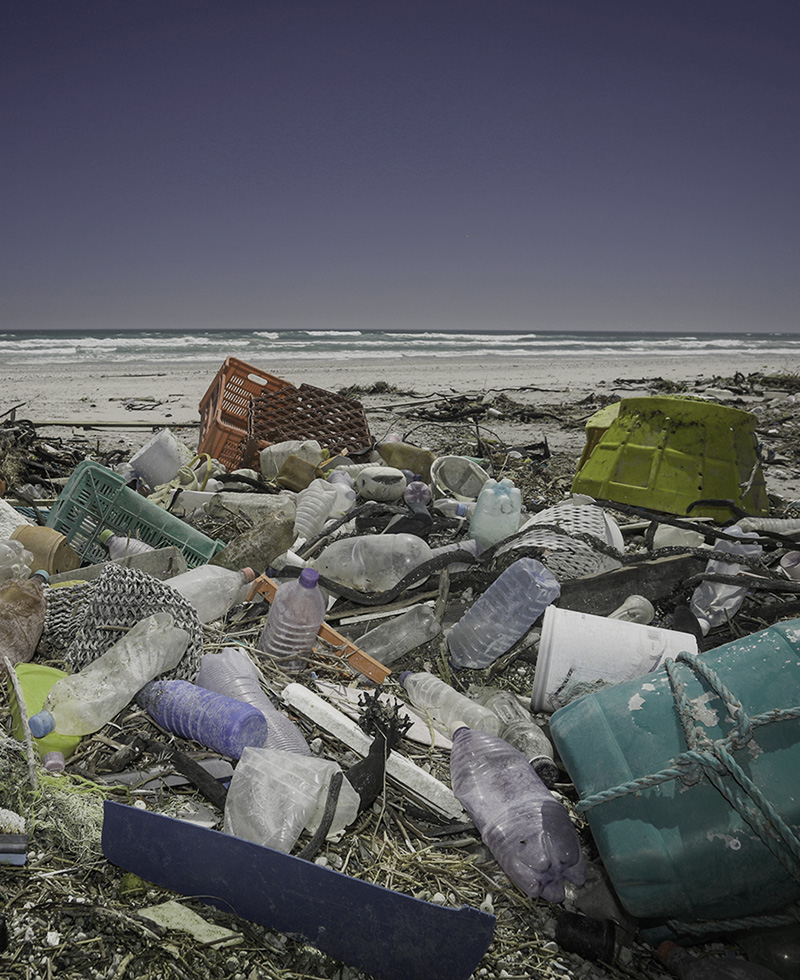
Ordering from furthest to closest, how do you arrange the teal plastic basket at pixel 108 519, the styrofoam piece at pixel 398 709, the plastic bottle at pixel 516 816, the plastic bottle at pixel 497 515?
the plastic bottle at pixel 497 515 < the teal plastic basket at pixel 108 519 < the styrofoam piece at pixel 398 709 < the plastic bottle at pixel 516 816

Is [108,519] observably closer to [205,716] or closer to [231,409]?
[205,716]

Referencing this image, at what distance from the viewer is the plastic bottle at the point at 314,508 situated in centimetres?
365

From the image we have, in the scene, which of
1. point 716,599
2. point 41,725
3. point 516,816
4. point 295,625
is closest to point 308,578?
point 295,625

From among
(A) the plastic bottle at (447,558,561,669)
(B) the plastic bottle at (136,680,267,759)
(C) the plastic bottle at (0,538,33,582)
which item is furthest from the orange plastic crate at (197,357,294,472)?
(B) the plastic bottle at (136,680,267,759)

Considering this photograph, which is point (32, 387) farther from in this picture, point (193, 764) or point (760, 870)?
point (760, 870)

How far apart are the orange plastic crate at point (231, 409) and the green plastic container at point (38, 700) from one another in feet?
9.17

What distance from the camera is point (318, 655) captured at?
8.10 ft

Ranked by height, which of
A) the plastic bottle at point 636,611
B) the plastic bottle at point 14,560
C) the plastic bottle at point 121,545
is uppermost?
the plastic bottle at point 14,560

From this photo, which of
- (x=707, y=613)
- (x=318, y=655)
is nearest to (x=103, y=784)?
(x=318, y=655)

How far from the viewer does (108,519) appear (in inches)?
129

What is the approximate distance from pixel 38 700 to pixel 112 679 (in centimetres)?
21

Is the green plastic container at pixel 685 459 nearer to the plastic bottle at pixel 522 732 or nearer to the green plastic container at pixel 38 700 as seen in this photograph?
the plastic bottle at pixel 522 732

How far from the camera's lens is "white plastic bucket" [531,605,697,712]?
2090 millimetres

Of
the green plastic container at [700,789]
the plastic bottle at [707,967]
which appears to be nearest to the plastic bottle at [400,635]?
the green plastic container at [700,789]
